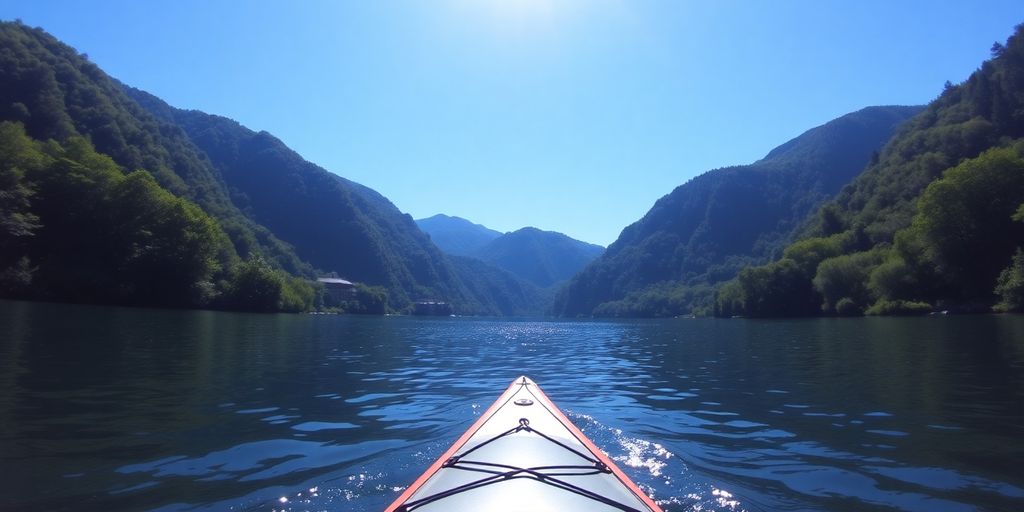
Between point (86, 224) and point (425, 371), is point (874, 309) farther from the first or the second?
point (86, 224)

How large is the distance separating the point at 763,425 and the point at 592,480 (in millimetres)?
7295

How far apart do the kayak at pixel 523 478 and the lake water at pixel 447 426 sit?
4.19 feet

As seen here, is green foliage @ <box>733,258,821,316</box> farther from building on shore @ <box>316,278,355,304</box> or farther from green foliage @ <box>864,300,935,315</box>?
building on shore @ <box>316,278,355,304</box>

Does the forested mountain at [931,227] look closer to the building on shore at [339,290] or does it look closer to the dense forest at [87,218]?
the dense forest at [87,218]

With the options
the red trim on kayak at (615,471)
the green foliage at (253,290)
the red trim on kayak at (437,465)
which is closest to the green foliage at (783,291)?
the green foliage at (253,290)

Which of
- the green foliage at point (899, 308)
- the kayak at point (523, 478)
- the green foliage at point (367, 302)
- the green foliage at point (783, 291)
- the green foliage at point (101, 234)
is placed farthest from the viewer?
the green foliage at point (367, 302)

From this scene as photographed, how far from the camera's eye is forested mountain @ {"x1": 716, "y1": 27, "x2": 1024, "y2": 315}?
64.0 m

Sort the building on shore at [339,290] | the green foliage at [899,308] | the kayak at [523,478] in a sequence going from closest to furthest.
→ the kayak at [523,478] < the green foliage at [899,308] < the building on shore at [339,290]

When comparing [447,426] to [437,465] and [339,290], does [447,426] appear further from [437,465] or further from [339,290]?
[339,290]

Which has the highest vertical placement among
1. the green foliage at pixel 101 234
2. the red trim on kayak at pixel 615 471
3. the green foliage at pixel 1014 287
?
the green foliage at pixel 101 234

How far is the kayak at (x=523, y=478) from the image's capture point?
16.3 feet

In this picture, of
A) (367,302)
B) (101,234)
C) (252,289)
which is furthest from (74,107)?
(367,302)

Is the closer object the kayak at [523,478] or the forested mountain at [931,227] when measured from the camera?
the kayak at [523,478]

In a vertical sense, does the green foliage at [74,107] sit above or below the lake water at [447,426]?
above
